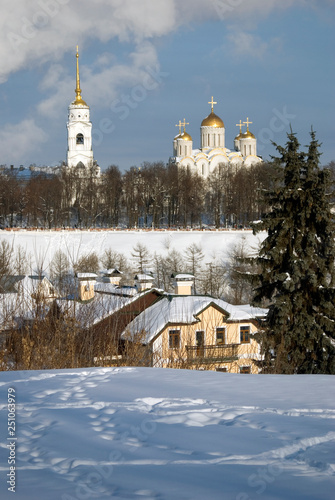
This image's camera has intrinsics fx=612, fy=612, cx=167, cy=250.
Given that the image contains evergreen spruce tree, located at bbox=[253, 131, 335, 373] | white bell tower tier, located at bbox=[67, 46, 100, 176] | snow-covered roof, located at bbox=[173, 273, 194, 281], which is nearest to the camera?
evergreen spruce tree, located at bbox=[253, 131, 335, 373]

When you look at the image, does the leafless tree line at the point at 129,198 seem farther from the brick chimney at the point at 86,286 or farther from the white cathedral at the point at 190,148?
the brick chimney at the point at 86,286

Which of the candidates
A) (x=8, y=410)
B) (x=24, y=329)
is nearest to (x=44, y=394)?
(x=8, y=410)

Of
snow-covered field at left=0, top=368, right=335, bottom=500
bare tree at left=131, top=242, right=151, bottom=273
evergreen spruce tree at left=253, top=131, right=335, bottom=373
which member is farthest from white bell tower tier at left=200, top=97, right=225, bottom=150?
snow-covered field at left=0, top=368, right=335, bottom=500

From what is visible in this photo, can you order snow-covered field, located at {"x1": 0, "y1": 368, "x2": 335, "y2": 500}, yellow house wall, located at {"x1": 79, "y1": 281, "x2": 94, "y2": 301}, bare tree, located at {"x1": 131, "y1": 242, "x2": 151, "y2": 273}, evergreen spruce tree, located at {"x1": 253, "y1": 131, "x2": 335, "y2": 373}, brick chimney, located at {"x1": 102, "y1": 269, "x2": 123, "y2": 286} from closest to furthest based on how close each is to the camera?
1. snow-covered field, located at {"x1": 0, "y1": 368, "x2": 335, "y2": 500}
2. evergreen spruce tree, located at {"x1": 253, "y1": 131, "x2": 335, "y2": 373}
3. yellow house wall, located at {"x1": 79, "y1": 281, "x2": 94, "y2": 301}
4. brick chimney, located at {"x1": 102, "y1": 269, "x2": 123, "y2": 286}
5. bare tree, located at {"x1": 131, "y1": 242, "x2": 151, "y2": 273}

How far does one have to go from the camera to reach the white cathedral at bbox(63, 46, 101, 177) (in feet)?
234

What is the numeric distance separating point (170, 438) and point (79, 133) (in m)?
69.9

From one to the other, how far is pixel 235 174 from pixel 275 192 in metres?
52.5

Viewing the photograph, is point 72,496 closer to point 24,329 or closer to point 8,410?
point 8,410

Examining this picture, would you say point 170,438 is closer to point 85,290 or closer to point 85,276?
point 85,276

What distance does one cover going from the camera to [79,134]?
72.2m

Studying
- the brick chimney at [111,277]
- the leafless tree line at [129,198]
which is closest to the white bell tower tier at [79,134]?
the leafless tree line at [129,198]

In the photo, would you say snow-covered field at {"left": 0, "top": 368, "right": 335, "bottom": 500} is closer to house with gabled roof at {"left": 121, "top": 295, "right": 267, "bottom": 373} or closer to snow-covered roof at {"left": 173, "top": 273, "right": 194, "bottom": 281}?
house with gabled roof at {"left": 121, "top": 295, "right": 267, "bottom": 373}

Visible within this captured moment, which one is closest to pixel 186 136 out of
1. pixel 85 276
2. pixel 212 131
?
pixel 212 131

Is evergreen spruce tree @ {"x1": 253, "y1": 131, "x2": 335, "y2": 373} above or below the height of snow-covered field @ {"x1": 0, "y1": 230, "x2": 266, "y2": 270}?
below
